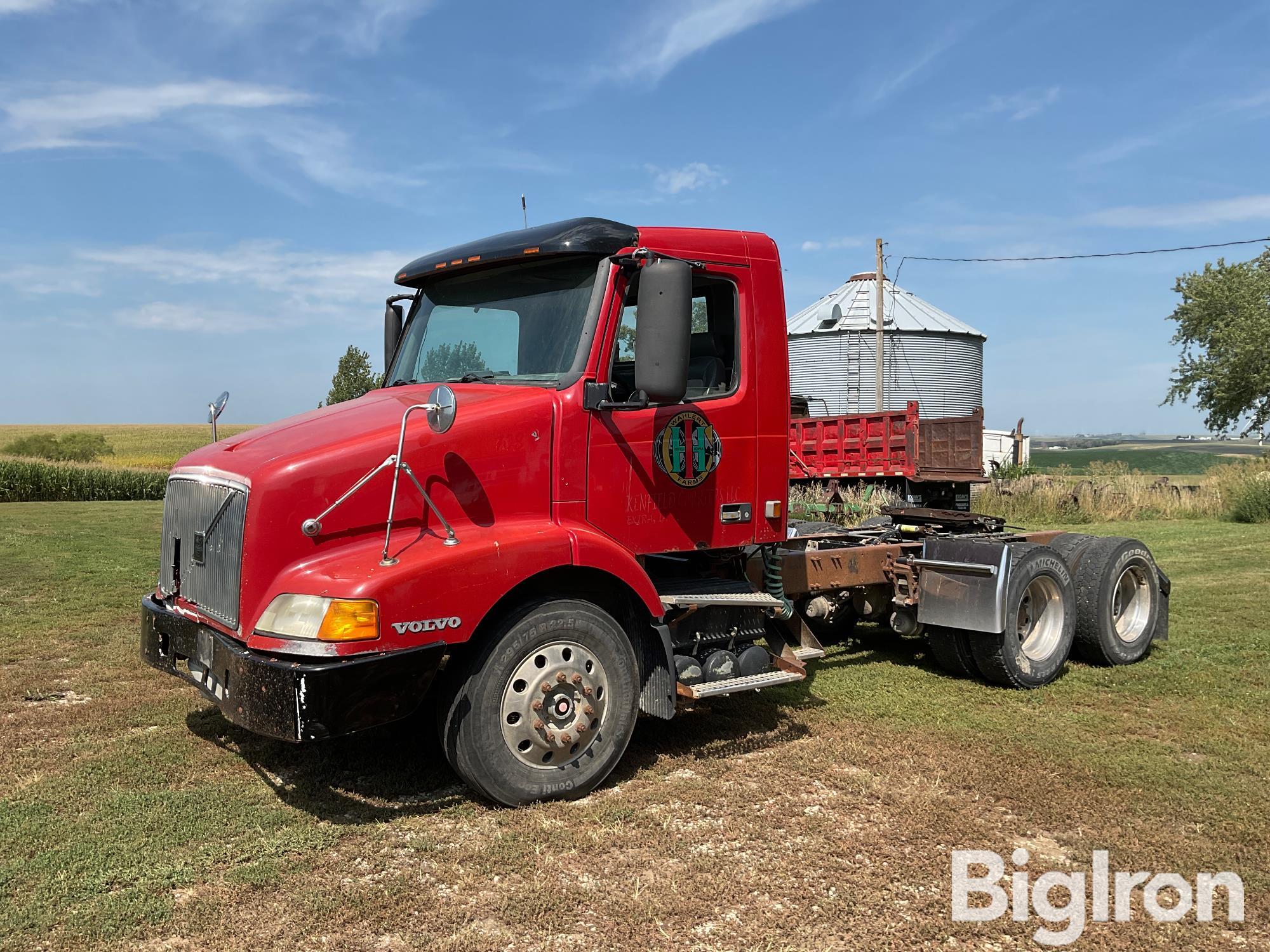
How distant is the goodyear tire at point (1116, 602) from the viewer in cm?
723

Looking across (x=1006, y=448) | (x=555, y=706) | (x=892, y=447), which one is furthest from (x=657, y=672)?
(x=1006, y=448)

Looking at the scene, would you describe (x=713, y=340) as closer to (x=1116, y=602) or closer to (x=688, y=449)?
(x=688, y=449)

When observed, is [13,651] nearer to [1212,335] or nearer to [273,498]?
[273,498]

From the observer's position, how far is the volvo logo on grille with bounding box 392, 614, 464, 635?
396 centimetres

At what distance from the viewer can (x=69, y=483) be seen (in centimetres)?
3077

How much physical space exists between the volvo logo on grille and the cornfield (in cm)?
2978

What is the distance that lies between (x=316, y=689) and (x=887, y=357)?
35713mm

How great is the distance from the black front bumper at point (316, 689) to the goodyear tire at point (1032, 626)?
4.13 m

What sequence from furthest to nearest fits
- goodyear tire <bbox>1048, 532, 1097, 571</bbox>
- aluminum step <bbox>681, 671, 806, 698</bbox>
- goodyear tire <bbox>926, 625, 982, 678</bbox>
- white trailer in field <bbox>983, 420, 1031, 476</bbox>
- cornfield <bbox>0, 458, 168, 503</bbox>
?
white trailer in field <bbox>983, 420, 1031, 476</bbox>
cornfield <bbox>0, 458, 168, 503</bbox>
goodyear tire <bbox>1048, 532, 1097, 571</bbox>
goodyear tire <bbox>926, 625, 982, 678</bbox>
aluminum step <bbox>681, 671, 806, 698</bbox>

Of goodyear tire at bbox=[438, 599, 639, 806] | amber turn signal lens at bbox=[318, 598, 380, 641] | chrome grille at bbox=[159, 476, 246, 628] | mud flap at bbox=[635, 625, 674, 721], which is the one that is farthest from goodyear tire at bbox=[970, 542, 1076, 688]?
chrome grille at bbox=[159, 476, 246, 628]

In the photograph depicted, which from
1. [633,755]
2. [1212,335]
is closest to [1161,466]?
[1212,335]

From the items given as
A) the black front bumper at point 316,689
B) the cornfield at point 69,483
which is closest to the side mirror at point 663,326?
the black front bumper at point 316,689

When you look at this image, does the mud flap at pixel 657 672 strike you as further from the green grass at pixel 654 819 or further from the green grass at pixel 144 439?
the green grass at pixel 144 439

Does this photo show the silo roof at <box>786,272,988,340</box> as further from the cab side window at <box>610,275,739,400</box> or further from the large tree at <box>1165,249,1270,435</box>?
the cab side window at <box>610,275,739,400</box>
